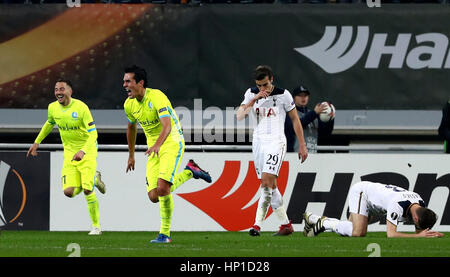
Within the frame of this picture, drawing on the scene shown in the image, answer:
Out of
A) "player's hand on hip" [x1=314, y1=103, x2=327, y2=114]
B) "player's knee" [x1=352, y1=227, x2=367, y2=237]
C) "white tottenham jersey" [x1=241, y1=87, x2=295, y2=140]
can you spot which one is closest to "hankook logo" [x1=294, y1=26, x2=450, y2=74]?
"player's hand on hip" [x1=314, y1=103, x2=327, y2=114]

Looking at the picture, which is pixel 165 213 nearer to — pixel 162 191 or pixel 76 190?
pixel 162 191

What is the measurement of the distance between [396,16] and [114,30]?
177 inches

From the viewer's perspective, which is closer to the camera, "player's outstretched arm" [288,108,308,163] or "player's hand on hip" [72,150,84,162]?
"player's outstretched arm" [288,108,308,163]

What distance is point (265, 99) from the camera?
14500 mm

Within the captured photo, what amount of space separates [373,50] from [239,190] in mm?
3408

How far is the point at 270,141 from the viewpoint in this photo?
1443 cm

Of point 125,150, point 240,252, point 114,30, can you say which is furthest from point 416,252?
point 114,30

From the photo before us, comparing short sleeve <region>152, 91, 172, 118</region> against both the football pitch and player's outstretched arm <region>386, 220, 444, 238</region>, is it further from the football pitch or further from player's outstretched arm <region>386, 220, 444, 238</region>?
player's outstretched arm <region>386, 220, 444, 238</region>

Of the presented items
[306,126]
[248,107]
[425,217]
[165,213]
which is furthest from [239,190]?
[425,217]

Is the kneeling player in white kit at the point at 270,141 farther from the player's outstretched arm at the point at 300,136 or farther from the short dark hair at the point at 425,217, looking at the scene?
the short dark hair at the point at 425,217

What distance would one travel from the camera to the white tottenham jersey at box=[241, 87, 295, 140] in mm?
14445

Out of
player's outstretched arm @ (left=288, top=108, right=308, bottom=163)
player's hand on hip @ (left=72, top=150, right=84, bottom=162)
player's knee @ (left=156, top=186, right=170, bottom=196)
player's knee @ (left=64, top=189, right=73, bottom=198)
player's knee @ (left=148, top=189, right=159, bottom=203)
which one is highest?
player's outstretched arm @ (left=288, top=108, right=308, bottom=163)

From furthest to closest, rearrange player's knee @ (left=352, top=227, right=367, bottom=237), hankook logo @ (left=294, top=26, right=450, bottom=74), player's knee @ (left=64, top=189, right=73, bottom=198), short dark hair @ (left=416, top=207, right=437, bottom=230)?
hankook logo @ (left=294, top=26, right=450, bottom=74), player's knee @ (left=64, top=189, right=73, bottom=198), player's knee @ (left=352, top=227, right=367, bottom=237), short dark hair @ (left=416, top=207, right=437, bottom=230)

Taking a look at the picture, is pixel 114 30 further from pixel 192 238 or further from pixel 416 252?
pixel 416 252
